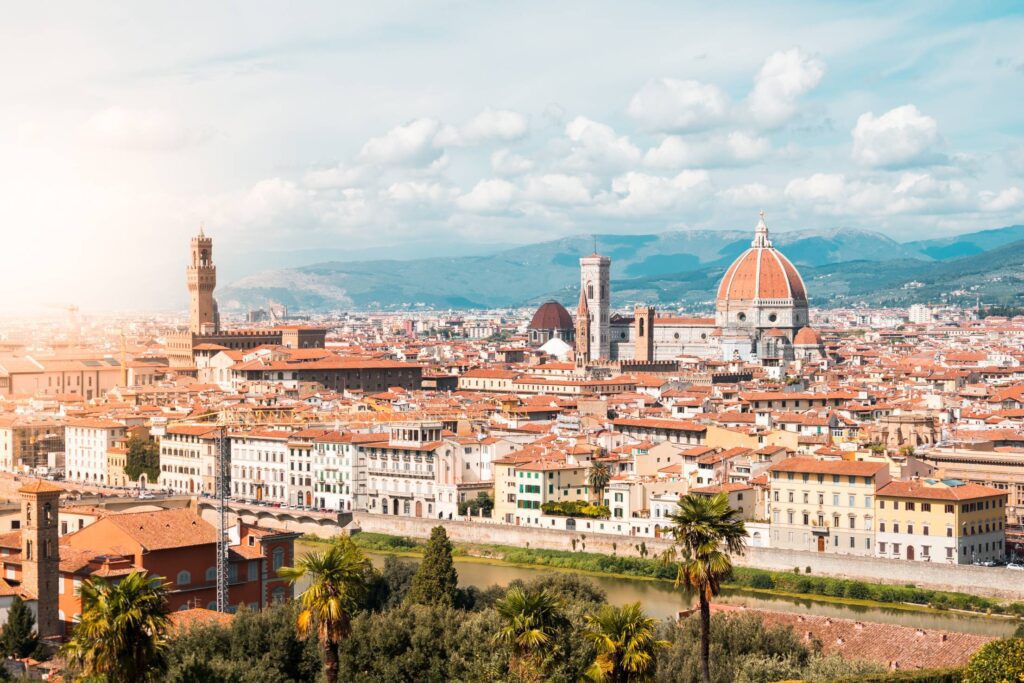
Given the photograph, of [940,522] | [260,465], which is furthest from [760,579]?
[260,465]

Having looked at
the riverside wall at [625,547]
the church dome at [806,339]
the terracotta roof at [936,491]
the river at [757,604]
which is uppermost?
the church dome at [806,339]

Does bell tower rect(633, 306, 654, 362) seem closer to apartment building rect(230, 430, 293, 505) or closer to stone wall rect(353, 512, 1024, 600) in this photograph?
apartment building rect(230, 430, 293, 505)

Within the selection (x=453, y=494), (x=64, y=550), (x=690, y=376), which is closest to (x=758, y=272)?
(x=690, y=376)

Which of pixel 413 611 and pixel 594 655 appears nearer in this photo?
pixel 594 655

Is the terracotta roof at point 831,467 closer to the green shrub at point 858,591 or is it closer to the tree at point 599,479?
the green shrub at point 858,591

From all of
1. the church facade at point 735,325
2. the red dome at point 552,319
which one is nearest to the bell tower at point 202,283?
the church facade at point 735,325

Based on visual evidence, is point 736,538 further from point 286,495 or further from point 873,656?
point 286,495

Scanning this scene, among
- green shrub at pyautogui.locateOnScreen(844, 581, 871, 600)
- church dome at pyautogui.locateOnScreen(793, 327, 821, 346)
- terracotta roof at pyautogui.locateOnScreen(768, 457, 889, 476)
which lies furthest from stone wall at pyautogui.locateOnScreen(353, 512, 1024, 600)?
church dome at pyautogui.locateOnScreen(793, 327, 821, 346)
